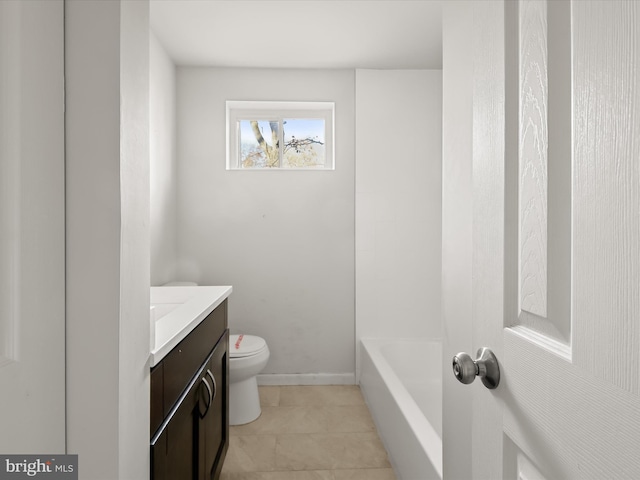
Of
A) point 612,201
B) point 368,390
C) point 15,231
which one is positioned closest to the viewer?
point 612,201

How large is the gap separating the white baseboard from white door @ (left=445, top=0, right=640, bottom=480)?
2.64m

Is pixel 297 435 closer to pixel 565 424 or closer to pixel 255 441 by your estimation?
pixel 255 441

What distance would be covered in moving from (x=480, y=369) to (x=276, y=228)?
2.69 meters

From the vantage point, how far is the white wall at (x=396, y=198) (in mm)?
3334

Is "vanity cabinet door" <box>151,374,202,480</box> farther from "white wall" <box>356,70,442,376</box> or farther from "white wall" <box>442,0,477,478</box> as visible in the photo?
"white wall" <box>356,70,442,376</box>

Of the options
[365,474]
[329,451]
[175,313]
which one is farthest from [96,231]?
[329,451]

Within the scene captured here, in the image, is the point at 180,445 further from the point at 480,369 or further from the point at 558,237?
the point at 558,237

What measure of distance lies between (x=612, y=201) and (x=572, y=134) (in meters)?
0.11

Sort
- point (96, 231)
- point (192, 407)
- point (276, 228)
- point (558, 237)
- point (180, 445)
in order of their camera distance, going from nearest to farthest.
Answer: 1. point (558, 237)
2. point (96, 231)
3. point (180, 445)
4. point (192, 407)
5. point (276, 228)

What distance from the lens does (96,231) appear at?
828mm

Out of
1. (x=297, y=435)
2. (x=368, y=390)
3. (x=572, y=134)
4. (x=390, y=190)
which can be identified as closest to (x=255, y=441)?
(x=297, y=435)

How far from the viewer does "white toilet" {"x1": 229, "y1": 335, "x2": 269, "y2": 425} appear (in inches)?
101

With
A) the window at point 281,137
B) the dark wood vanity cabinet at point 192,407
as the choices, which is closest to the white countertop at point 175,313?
the dark wood vanity cabinet at point 192,407

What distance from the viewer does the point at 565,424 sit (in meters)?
0.53
